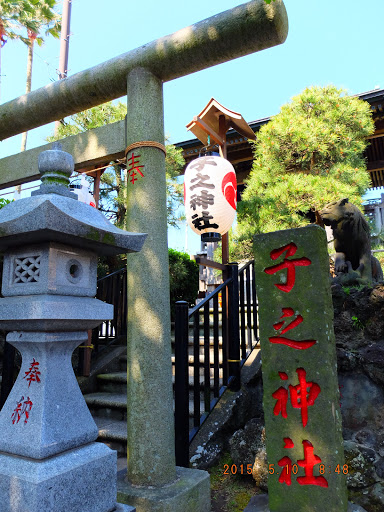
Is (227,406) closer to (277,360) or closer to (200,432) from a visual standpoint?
(200,432)

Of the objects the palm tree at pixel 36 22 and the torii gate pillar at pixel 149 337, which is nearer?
the torii gate pillar at pixel 149 337

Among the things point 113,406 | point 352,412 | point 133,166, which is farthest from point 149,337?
point 352,412

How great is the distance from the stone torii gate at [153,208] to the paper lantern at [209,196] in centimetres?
187

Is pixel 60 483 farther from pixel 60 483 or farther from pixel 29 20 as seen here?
pixel 29 20

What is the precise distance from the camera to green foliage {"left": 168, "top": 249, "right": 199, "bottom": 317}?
27.5ft

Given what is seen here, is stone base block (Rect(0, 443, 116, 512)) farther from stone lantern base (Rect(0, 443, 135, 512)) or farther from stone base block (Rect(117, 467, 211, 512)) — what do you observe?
stone base block (Rect(117, 467, 211, 512))

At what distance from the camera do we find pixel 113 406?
14.1ft

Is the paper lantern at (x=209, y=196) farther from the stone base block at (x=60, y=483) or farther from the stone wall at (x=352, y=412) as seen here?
the stone base block at (x=60, y=483)

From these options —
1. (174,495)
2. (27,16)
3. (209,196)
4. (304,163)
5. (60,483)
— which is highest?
(27,16)

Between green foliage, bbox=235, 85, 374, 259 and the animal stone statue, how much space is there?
1992 millimetres

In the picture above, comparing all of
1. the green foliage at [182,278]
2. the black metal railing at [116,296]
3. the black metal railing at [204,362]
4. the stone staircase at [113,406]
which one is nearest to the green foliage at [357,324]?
the black metal railing at [204,362]

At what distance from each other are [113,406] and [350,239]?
3683 millimetres

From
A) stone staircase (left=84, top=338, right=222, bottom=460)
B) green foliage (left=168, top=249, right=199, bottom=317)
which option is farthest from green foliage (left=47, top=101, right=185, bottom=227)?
stone staircase (left=84, top=338, right=222, bottom=460)

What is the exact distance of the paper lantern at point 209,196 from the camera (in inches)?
196
